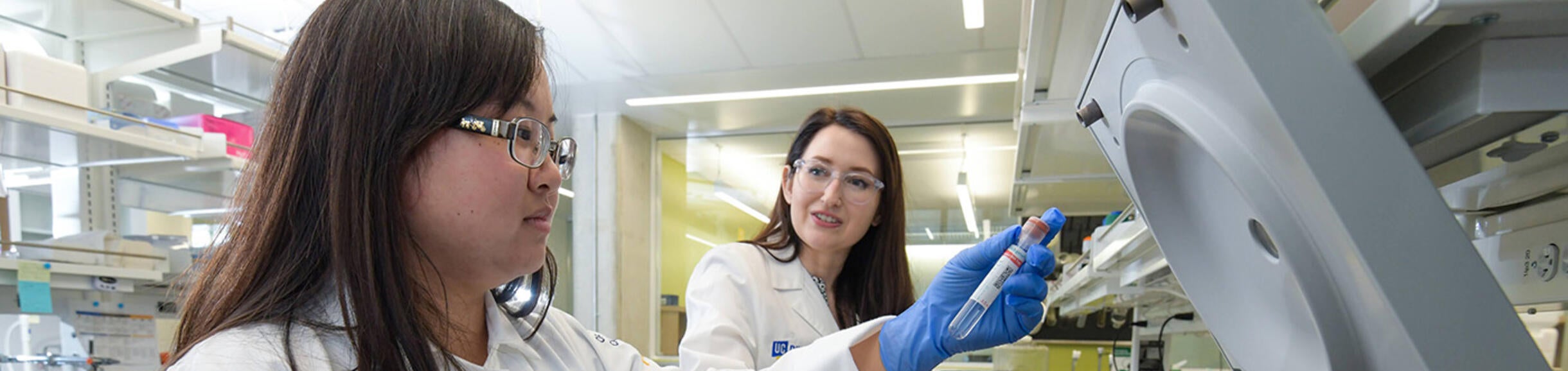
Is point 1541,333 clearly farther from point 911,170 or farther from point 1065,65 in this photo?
point 911,170

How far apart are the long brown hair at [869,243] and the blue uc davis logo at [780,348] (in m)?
0.16

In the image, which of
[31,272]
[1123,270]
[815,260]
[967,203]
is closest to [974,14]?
[1123,270]

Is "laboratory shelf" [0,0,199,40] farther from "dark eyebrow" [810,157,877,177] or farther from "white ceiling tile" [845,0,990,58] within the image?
"white ceiling tile" [845,0,990,58]

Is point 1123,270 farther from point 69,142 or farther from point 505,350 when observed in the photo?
point 69,142

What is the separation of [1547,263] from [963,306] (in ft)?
1.87

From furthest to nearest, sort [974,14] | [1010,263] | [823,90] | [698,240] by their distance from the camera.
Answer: [698,240]
[823,90]
[974,14]
[1010,263]

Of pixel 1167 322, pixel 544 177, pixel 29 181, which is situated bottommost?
pixel 1167 322

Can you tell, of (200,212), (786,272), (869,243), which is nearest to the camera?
(786,272)

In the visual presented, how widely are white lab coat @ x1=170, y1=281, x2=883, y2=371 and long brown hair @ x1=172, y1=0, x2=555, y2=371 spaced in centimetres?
1

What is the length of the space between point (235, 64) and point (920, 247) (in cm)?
443

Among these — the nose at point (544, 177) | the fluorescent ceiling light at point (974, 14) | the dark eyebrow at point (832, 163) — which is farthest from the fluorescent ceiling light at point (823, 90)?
the nose at point (544, 177)

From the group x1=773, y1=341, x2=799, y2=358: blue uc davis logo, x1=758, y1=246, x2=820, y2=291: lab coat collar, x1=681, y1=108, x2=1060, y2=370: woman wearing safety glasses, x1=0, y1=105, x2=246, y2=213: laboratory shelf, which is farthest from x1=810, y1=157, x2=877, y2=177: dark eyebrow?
x1=0, y1=105, x2=246, y2=213: laboratory shelf

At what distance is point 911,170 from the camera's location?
622cm

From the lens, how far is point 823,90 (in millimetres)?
5301
